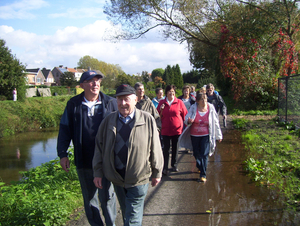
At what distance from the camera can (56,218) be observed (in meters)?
3.85

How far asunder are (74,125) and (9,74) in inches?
1050

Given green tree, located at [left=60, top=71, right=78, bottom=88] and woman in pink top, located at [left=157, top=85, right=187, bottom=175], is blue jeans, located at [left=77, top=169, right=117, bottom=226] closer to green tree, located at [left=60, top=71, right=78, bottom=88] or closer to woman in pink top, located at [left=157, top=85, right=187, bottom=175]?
woman in pink top, located at [left=157, top=85, right=187, bottom=175]

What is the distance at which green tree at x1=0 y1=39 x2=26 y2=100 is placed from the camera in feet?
85.5

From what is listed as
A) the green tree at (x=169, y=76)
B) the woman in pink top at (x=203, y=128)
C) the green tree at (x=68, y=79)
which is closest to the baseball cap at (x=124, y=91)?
the woman in pink top at (x=203, y=128)

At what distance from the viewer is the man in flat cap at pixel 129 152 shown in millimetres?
2939

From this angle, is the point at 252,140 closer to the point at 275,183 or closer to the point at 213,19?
the point at 275,183

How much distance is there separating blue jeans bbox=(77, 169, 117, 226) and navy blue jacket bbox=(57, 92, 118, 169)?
18 cm

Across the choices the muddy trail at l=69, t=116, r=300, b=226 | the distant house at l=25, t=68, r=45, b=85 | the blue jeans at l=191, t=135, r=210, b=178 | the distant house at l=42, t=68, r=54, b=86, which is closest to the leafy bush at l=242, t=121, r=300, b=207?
the muddy trail at l=69, t=116, r=300, b=226

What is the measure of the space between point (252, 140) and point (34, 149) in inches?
461

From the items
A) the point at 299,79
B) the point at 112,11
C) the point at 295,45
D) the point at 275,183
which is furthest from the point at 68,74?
the point at 275,183

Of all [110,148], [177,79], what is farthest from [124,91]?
[177,79]

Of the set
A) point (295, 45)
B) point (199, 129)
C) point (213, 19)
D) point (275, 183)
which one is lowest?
point (275, 183)

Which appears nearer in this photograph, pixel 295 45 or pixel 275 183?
pixel 275 183

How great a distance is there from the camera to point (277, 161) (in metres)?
6.30
